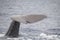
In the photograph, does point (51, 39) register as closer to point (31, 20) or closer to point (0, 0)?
point (31, 20)

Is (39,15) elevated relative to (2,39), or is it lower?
elevated

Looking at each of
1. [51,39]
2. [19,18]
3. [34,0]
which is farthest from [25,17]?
[34,0]

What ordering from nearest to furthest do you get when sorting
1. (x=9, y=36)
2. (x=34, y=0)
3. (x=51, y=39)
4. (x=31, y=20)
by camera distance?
(x=31, y=20) → (x=51, y=39) → (x=9, y=36) → (x=34, y=0)

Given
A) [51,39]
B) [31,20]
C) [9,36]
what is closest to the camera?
[31,20]

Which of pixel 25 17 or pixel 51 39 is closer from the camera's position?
pixel 25 17

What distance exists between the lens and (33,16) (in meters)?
3.26

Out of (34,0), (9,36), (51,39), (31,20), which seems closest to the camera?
(31,20)

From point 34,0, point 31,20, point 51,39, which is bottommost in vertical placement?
point 51,39

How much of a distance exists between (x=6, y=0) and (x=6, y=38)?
10507 mm

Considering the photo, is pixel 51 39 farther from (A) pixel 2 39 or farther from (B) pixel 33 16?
(A) pixel 2 39

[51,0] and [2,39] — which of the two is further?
[51,0]

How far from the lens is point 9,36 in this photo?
3910mm

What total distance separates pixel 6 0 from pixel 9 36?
1033 centimetres

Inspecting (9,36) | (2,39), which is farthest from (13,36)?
(2,39)
